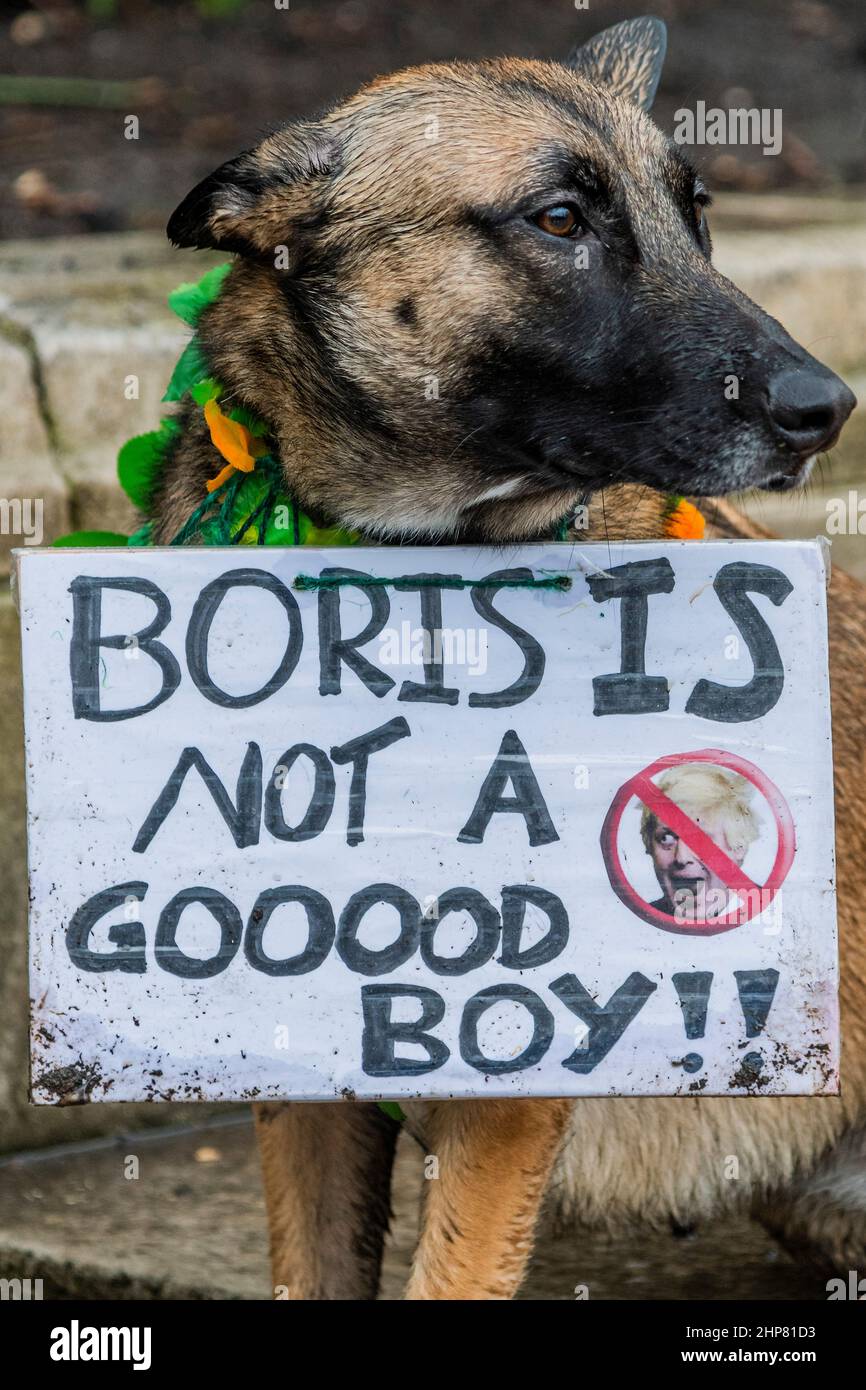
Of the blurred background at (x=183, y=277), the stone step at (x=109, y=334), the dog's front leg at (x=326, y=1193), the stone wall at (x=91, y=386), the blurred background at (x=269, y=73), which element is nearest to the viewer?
the dog's front leg at (x=326, y=1193)

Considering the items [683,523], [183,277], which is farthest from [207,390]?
[183,277]

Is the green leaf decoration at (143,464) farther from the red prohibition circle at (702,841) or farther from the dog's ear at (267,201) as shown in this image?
the red prohibition circle at (702,841)

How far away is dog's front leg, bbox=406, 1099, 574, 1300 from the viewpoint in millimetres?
2590

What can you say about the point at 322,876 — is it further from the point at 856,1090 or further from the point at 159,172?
the point at 159,172

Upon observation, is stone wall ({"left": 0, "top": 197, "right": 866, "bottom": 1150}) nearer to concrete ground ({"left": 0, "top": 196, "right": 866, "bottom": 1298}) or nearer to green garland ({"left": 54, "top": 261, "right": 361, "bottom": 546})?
concrete ground ({"left": 0, "top": 196, "right": 866, "bottom": 1298})

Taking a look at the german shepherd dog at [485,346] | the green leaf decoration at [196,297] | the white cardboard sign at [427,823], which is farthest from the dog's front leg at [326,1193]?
the green leaf decoration at [196,297]

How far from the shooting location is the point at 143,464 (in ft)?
10.1

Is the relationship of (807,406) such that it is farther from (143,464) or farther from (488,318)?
(143,464)

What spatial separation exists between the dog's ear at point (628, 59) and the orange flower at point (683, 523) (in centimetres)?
81

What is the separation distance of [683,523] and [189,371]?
0.93 m

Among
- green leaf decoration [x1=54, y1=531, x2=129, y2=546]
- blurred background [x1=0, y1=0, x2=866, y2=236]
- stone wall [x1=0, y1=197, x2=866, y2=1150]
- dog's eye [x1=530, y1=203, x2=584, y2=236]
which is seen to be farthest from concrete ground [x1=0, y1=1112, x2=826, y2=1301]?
blurred background [x1=0, y1=0, x2=866, y2=236]

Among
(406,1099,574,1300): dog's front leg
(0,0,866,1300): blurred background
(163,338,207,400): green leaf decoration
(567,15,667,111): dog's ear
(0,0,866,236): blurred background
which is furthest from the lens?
(0,0,866,236): blurred background

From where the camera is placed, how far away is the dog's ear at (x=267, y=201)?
2.67 metres

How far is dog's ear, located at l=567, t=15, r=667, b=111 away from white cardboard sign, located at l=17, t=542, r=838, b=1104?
1.18m
